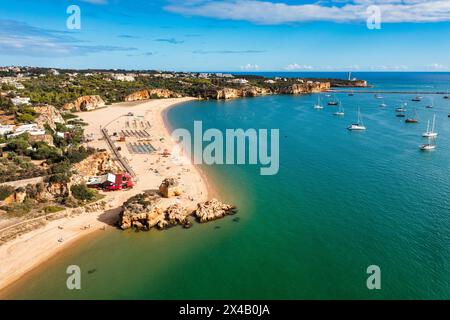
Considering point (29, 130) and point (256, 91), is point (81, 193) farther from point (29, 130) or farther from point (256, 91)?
point (256, 91)

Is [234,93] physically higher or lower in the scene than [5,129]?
higher

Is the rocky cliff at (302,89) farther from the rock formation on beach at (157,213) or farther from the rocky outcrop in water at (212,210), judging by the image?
the rock formation on beach at (157,213)

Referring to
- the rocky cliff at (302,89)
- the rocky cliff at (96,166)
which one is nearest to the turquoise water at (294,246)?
the rocky cliff at (96,166)

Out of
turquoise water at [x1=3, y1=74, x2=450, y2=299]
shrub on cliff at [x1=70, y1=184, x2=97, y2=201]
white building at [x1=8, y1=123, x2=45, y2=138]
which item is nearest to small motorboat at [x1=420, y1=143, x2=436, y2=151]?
turquoise water at [x1=3, y1=74, x2=450, y2=299]

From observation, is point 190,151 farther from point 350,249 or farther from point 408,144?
point 408,144

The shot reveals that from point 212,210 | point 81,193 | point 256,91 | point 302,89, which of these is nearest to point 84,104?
point 81,193
